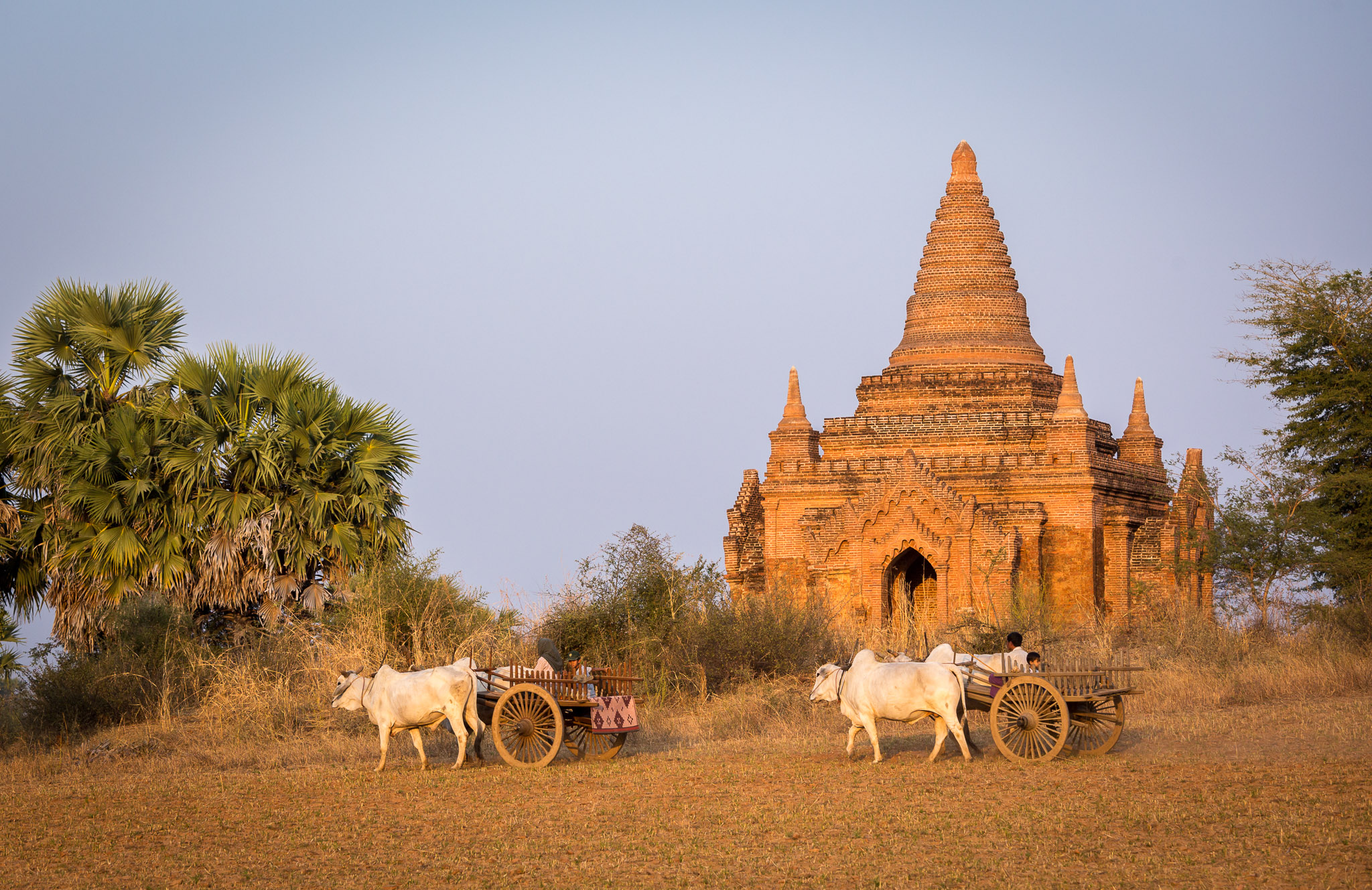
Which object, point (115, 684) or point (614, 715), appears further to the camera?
point (115, 684)

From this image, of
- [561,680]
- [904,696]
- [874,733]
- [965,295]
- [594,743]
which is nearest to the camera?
[904,696]

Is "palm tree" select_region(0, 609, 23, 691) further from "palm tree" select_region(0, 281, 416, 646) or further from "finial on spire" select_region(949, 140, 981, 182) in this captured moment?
"finial on spire" select_region(949, 140, 981, 182)

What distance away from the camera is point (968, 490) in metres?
29.2

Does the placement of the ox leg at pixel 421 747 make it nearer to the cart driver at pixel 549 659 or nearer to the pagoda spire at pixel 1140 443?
the cart driver at pixel 549 659

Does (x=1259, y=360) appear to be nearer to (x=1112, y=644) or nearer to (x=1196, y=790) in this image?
(x=1112, y=644)

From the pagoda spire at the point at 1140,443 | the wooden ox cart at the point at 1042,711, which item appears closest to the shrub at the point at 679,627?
the wooden ox cart at the point at 1042,711

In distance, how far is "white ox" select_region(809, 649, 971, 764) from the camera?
1284cm

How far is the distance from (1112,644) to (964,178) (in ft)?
45.5

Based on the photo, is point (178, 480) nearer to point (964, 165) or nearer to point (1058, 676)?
point (1058, 676)

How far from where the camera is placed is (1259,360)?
23.3 metres

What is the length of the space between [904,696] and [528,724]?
324cm

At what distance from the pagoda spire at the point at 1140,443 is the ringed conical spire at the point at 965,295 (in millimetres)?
2397

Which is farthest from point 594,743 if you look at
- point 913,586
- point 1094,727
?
point 913,586

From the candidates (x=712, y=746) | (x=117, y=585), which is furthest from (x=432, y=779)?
(x=117, y=585)
